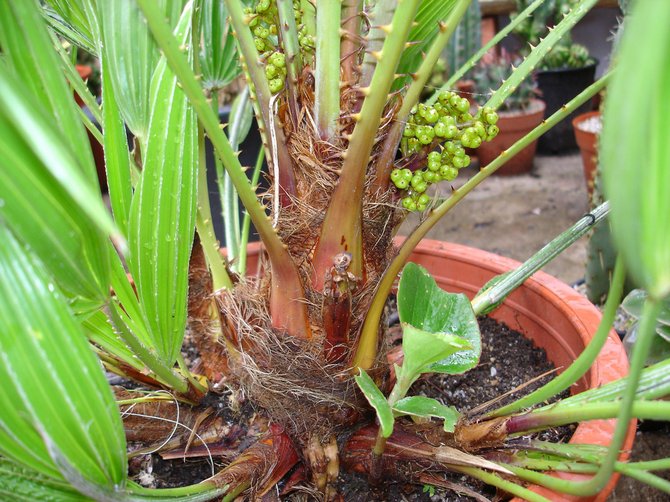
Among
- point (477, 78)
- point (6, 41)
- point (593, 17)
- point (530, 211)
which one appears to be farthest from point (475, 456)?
point (593, 17)

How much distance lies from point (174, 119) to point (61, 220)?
158 mm

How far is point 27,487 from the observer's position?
412mm

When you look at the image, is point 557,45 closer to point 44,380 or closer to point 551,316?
point 551,316

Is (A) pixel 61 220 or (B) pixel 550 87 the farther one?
Result: (B) pixel 550 87

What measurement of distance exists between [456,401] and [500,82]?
177cm

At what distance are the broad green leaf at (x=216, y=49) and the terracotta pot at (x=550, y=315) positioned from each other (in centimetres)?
27

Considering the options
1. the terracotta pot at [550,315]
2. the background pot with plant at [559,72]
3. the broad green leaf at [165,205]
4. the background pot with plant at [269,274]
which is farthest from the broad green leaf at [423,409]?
the background pot with plant at [559,72]

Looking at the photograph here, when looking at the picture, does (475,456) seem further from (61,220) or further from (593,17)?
(593,17)

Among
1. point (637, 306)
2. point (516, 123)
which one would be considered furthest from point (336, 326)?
point (516, 123)

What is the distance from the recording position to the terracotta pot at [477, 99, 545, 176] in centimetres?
206

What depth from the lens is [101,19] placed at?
1.66 ft

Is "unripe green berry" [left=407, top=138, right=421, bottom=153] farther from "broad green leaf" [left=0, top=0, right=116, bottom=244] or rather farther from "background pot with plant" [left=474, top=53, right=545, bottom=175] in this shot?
"background pot with plant" [left=474, top=53, right=545, bottom=175]

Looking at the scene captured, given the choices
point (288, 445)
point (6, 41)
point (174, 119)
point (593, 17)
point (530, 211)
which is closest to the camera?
point (6, 41)

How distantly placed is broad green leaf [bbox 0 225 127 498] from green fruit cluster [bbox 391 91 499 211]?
12.1 inches
